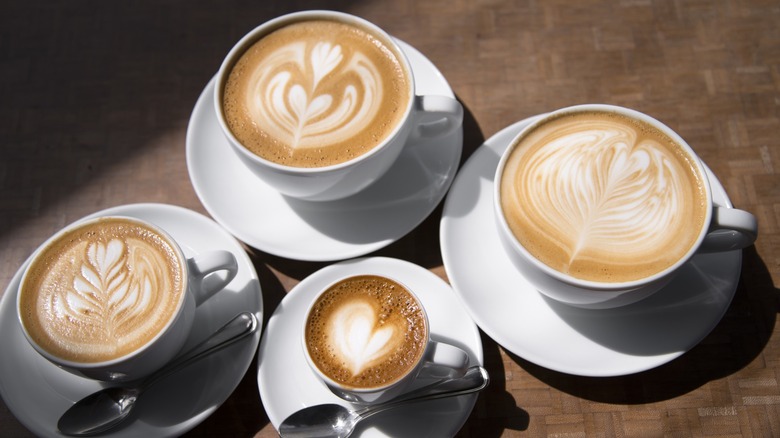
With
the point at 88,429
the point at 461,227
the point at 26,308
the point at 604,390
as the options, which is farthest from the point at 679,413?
the point at 26,308

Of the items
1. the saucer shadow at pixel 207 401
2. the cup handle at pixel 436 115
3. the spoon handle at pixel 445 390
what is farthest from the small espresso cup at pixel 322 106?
the spoon handle at pixel 445 390

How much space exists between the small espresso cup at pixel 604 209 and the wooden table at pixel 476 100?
269mm

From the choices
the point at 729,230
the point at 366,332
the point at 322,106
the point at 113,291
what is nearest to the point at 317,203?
the point at 322,106

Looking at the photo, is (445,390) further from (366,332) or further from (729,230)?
(729,230)

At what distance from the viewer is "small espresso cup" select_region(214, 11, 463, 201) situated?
1267 mm

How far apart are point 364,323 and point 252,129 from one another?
42cm

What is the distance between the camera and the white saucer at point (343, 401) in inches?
48.1

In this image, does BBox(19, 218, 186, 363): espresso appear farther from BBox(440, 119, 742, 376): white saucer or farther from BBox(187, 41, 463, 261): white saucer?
BBox(440, 119, 742, 376): white saucer

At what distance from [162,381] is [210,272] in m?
0.22

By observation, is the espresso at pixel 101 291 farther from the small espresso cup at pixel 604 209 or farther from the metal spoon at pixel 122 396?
the small espresso cup at pixel 604 209

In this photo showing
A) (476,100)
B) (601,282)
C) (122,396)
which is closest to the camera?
(601,282)

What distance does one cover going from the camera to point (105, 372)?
3.81 feet

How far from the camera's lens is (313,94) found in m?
1.33

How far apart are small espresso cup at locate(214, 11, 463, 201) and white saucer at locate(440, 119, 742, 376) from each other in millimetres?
182
